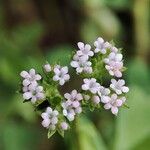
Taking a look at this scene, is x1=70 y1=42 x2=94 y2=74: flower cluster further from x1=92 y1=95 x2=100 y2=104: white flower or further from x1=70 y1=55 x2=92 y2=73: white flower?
x1=92 y1=95 x2=100 y2=104: white flower

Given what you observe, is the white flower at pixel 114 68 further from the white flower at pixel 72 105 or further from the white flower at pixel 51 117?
the white flower at pixel 51 117

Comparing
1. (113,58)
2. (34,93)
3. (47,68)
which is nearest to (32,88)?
(34,93)

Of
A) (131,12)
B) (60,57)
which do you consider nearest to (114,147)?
(60,57)

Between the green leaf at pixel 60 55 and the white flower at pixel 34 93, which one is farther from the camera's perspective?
the green leaf at pixel 60 55

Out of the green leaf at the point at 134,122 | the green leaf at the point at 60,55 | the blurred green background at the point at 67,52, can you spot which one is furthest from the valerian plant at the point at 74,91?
the green leaf at the point at 60,55

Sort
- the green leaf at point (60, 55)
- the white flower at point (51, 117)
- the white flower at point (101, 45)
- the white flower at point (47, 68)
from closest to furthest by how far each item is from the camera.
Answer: the white flower at point (51, 117)
the white flower at point (47, 68)
the white flower at point (101, 45)
the green leaf at point (60, 55)

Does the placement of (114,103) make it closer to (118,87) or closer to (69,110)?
(118,87)
